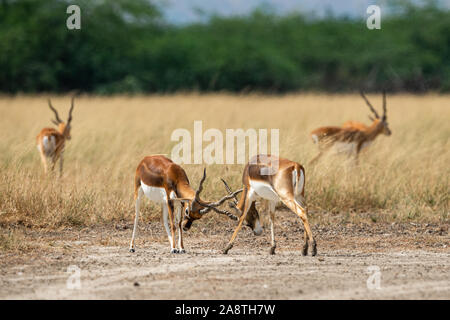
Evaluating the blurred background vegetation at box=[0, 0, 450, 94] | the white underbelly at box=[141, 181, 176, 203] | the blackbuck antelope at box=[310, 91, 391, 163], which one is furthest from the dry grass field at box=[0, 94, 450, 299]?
the blurred background vegetation at box=[0, 0, 450, 94]

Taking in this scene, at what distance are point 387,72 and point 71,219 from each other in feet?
93.3

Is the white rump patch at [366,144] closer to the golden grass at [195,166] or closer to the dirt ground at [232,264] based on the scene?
the golden grass at [195,166]

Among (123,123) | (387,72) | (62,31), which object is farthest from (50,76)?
(387,72)

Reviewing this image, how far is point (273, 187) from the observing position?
24.5 feet

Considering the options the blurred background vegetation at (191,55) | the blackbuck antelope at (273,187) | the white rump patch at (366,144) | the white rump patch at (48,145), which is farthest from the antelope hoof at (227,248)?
the blurred background vegetation at (191,55)

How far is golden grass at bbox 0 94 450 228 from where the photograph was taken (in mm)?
9289

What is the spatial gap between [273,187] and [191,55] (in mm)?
25491

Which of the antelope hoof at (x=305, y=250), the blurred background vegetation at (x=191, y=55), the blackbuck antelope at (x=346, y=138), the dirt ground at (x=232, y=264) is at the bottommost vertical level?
the dirt ground at (x=232, y=264)

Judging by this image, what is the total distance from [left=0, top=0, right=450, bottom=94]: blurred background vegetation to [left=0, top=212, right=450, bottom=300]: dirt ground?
1910 centimetres

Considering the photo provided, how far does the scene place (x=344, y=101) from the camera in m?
22.2

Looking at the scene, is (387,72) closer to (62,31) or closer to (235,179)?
(62,31)

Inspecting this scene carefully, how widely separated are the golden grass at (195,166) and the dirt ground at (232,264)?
22.5 inches

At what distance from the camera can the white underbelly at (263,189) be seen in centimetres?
749

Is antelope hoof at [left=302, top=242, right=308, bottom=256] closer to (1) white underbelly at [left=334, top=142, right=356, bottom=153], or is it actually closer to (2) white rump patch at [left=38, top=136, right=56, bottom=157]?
(1) white underbelly at [left=334, top=142, right=356, bottom=153]
